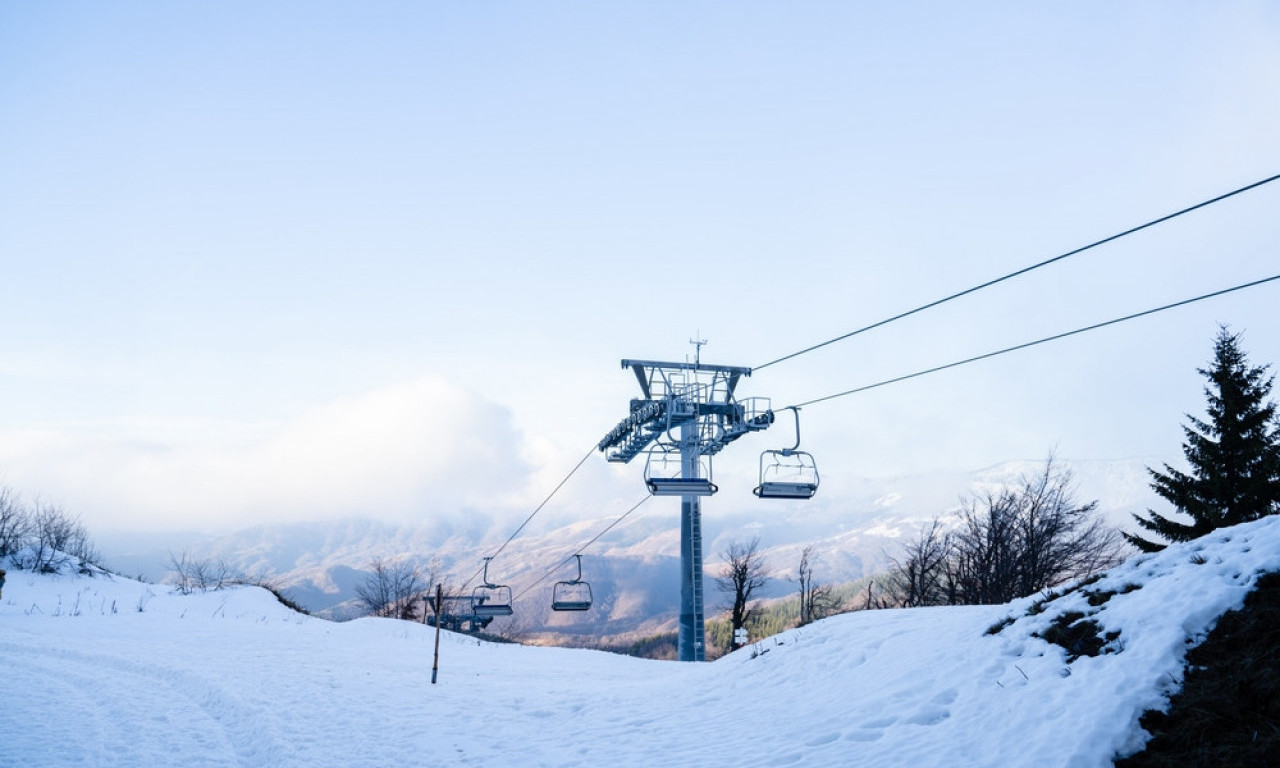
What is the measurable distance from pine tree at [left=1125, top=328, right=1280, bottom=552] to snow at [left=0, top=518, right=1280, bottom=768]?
17.8m

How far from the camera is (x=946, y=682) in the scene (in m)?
10.7

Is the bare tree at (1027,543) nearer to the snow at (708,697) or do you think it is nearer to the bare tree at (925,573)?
the bare tree at (925,573)

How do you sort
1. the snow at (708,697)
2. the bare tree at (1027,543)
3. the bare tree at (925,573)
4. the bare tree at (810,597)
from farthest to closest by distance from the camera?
the bare tree at (810,597)
the bare tree at (925,573)
the bare tree at (1027,543)
the snow at (708,697)

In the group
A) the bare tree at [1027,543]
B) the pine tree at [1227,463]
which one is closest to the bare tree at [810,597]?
the bare tree at [1027,543]

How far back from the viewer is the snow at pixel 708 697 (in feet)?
27.6

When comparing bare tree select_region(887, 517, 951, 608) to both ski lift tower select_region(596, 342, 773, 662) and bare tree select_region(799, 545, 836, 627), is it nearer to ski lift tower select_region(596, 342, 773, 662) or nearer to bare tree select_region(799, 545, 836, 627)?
bare tree select_region(799, 545, 836, 627)

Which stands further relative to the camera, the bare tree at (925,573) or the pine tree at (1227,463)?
Answer: the bare tree at (925,573)

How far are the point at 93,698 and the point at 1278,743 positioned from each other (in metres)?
16.7

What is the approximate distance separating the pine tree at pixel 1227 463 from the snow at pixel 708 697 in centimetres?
1779

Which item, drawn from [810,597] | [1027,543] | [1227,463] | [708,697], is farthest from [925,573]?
[708,697]

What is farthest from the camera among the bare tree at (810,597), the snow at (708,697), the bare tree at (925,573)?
the bare tree at (810,597)

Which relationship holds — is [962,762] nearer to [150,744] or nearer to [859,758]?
[859,758]

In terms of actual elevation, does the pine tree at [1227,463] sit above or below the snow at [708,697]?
above

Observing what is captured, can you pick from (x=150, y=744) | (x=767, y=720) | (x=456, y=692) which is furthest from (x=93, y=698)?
(x=767, y=720)
